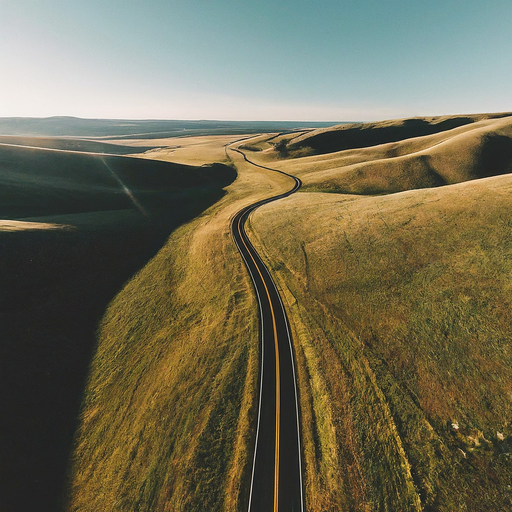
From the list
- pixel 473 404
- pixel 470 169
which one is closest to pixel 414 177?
pixel 470 169

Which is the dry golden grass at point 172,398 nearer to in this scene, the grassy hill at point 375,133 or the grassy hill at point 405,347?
the grassy hill at point 405,347

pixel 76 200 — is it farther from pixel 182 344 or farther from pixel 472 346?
pixel 472 346

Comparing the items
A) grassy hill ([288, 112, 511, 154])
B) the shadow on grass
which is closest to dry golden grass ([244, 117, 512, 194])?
grassy hill ([288, 112, 511, 154])

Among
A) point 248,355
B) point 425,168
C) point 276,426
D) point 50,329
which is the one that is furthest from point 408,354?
point 425,168

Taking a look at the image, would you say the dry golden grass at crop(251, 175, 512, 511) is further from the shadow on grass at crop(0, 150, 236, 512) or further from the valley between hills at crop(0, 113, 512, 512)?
the shadow on grass at crop(0, 150, 236, 512)

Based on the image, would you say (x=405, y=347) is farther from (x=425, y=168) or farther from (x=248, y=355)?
(x=425, y=168)
